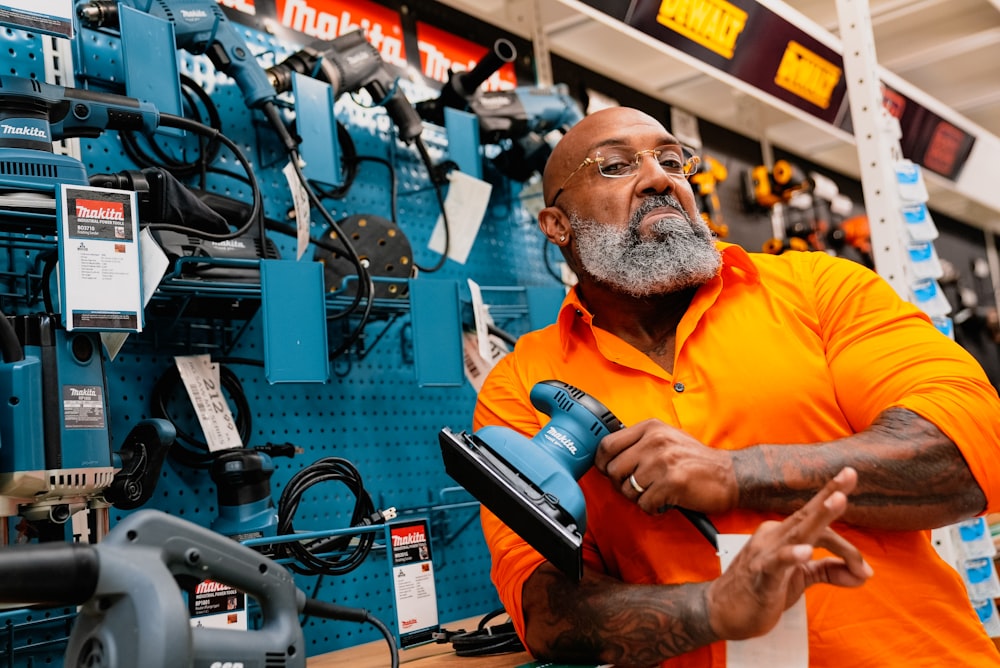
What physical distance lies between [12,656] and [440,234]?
1397mm

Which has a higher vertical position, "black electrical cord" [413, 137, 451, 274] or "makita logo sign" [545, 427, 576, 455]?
"black electrical cord" [413, 137, 451, 274]

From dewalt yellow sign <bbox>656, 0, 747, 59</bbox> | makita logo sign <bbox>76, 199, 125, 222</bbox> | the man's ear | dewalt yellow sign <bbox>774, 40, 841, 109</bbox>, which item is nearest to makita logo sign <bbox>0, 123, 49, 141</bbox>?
makita logo sign <bbox>76, 199, 125, 222</bbox>

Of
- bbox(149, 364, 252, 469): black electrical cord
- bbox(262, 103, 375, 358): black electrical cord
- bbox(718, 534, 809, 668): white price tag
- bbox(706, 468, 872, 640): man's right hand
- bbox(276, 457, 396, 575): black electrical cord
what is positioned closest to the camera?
bbox(706, 468, 872, 640): man's right hand

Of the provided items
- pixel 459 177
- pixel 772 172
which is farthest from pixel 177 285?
pixel 772 172

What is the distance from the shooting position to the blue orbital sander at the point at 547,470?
3.92 ft

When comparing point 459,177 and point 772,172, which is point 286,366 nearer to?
point 459,177

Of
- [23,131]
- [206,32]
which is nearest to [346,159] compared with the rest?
[206,32]

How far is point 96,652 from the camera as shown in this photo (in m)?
0.83

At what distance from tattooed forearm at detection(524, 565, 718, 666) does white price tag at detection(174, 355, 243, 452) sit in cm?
71

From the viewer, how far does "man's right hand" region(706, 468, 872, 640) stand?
3.35 ft

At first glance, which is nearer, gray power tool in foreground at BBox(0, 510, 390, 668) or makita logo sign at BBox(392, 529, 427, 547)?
gray power tool in foreground at BBox(0, 510, 390, 668)

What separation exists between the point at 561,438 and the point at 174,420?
0.91m

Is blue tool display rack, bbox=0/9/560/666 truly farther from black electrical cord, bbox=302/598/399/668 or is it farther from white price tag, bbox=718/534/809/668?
white price tag, bbox=718/534/809/668

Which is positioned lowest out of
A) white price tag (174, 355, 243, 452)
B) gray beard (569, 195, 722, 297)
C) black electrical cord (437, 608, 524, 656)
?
black electrical cord (437, 608, 524, 656)
